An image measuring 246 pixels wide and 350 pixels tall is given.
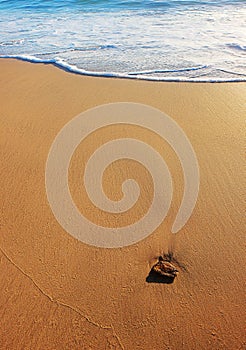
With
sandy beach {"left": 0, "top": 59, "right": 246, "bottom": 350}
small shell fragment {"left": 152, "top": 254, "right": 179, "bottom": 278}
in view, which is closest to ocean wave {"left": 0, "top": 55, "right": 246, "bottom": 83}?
sandy beach {"left": 0, "top": 59, "right": 246, "bottom": 350}

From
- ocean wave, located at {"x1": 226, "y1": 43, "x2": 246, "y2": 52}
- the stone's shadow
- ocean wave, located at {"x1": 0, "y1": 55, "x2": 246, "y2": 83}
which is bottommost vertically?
the stone's shadow

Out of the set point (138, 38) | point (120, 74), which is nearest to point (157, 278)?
point (120, 74)

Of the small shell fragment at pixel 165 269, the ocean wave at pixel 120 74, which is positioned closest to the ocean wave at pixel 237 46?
the ocean wave at pixel 120 74

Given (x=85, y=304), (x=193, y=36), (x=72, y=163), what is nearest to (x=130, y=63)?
(x=193, y=36)

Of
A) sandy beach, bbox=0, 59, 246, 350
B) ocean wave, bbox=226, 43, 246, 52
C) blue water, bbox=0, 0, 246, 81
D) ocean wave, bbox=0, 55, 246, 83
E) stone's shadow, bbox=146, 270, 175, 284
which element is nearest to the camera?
sandy beach, bbox=0, 59, 246, 350

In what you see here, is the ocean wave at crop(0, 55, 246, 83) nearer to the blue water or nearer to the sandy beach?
the blue water
